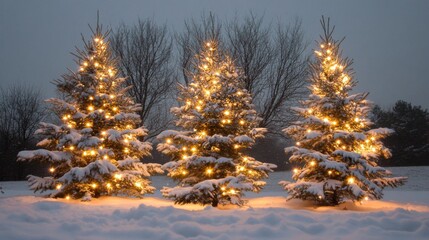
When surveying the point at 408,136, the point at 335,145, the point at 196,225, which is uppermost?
the point at 408,136

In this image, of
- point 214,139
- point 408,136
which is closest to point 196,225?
point 214,139

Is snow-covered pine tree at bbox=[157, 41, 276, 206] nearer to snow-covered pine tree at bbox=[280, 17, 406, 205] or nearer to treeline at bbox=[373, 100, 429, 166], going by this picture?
snow-covered pine tree at bbox=[280, 17, 406, 205]

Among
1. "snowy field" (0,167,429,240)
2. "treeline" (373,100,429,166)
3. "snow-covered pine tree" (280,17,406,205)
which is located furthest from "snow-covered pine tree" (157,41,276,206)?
"treeline" (373,100,429,166)

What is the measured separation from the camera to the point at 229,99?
1056 cm

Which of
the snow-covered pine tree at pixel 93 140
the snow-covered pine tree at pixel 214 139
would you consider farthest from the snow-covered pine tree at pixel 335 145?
the snow-covered pine tree at pixel 93 140

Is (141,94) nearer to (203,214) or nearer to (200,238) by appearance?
(203,214)

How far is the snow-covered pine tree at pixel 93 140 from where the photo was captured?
10227mm

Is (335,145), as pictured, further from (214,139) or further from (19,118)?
(19,118)

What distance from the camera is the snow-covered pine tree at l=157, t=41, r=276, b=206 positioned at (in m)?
9.86

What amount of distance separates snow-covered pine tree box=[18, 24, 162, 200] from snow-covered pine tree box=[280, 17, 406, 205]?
4564 millimetres

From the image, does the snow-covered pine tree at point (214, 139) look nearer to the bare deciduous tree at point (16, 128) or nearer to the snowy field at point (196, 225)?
the snowy field at point (196, 225)

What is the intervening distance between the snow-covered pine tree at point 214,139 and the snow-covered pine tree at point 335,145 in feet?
3.95

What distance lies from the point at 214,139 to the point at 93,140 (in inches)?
146

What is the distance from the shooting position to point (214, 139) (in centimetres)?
980
